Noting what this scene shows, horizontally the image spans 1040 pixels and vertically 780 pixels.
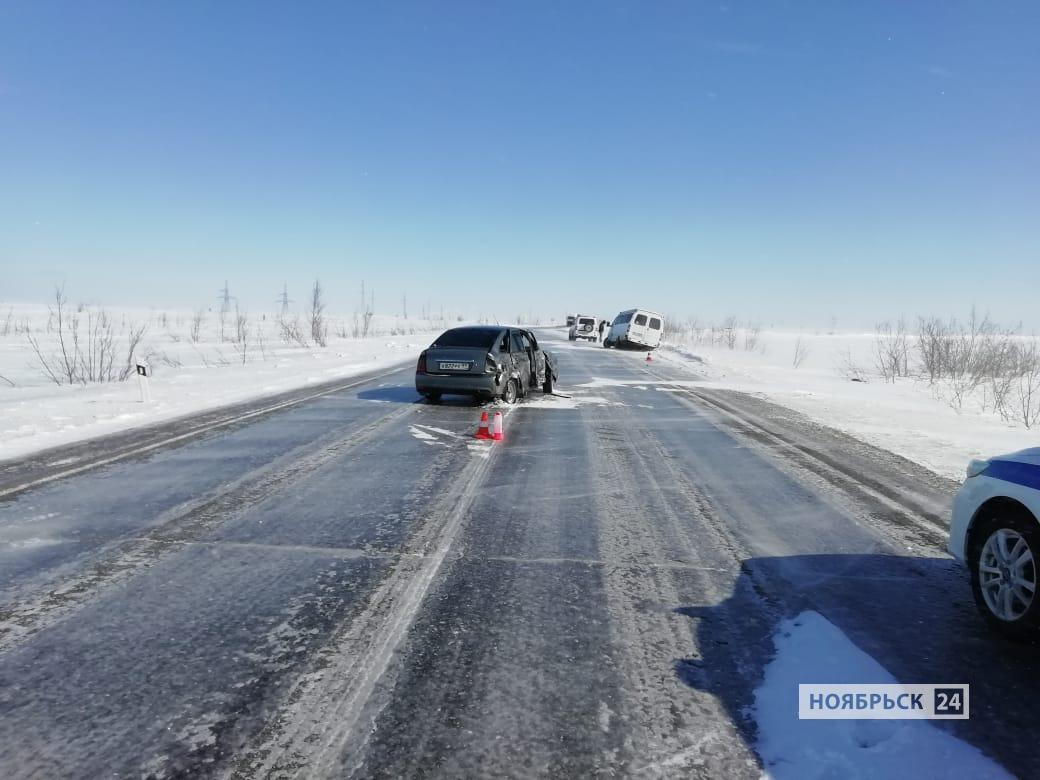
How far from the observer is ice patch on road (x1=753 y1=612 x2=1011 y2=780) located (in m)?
2.27

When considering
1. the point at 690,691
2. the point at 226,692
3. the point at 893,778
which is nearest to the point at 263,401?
the point at 226,692

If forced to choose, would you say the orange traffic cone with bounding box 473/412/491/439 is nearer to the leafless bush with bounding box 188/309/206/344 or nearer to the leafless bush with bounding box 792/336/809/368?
the leafless bush with bounding box 792/336/809/368

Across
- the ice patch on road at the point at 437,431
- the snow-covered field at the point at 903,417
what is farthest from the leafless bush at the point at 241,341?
the snow-covered field at the point at 903,417

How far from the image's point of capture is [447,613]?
3.46m

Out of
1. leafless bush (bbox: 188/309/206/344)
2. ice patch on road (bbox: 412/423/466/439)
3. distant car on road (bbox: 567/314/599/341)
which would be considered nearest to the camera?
ice patch on road (bbox: 412/423/466/439)

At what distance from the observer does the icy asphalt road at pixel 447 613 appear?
238 cm

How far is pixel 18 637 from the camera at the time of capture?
122 inches

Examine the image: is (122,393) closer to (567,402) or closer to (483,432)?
(483,432)

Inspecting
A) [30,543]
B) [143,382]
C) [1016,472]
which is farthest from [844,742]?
[143,382]

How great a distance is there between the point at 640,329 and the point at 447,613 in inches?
1326

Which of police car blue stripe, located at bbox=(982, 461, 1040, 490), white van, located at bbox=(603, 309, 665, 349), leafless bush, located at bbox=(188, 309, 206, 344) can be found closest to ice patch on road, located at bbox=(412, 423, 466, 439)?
police car blue stripe, located at bbox=(982, 461, 1040, 490)

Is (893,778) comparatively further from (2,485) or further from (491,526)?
(2,485)
